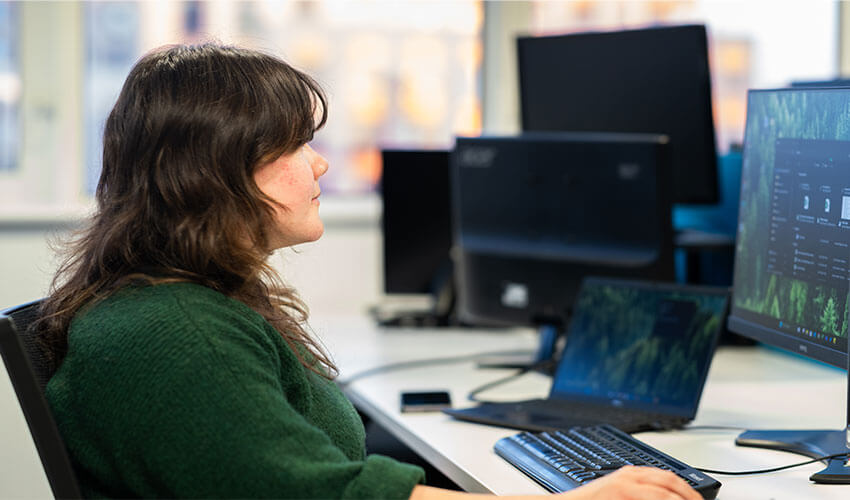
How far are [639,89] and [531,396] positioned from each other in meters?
0.66

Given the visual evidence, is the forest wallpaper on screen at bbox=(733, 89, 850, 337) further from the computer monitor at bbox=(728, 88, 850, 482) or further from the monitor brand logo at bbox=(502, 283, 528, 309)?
the monitor brand logo at bbox=(502, 283, 528, 309)

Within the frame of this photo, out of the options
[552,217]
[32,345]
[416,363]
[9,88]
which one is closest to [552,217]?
[552,217]

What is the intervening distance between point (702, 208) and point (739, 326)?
815 mm

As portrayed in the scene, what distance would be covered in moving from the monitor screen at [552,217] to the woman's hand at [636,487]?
2.51ft

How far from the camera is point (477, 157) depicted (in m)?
1.94

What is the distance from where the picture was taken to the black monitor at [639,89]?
1.88 meters

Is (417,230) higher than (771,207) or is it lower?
lower

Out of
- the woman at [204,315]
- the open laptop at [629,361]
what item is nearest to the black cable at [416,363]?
the open laptop at [629,361]

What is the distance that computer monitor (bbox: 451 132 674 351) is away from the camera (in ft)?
5.78

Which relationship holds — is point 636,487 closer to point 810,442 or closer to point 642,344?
point 810,442

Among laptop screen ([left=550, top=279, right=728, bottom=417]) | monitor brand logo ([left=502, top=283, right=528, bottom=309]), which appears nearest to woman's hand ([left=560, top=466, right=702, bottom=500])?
laptop screen ([left=550, top=279, right=728, bottom=417])

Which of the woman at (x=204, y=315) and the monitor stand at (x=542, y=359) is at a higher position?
the woman at (x=204, y=315)

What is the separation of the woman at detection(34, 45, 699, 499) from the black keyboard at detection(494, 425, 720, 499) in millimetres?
87

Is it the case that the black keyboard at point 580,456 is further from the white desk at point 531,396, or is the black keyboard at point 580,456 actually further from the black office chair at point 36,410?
the black office chair at point 36,410
